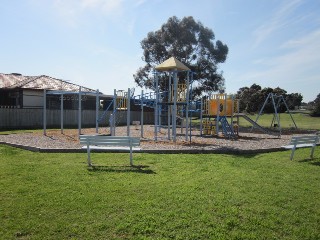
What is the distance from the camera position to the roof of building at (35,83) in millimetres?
30413

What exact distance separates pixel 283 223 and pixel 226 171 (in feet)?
11.8

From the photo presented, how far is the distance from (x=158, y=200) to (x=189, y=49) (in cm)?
3058

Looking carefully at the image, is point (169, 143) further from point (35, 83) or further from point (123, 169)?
point (35, 83)

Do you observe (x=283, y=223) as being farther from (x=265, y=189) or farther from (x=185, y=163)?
(x=185, y=163)

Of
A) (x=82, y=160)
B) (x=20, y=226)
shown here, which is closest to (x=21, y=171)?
(x=82, y=160)

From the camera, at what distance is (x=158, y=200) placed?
5773 mm

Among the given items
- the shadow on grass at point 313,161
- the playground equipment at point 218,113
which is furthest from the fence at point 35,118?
the shadow on grass at point 313,161

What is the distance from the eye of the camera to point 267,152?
1244cm

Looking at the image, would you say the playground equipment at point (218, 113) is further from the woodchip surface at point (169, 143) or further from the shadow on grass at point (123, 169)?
the shadow on grass at point (123, 169)

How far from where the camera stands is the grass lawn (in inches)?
178

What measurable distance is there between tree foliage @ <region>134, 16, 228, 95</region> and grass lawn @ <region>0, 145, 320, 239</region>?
26760mm

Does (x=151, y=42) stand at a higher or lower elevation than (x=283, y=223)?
higher

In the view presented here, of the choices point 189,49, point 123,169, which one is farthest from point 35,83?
point 123,169

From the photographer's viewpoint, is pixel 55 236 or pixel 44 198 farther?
pixel 44 198
